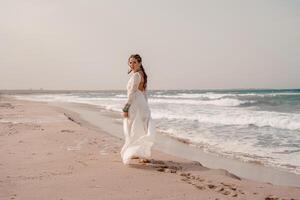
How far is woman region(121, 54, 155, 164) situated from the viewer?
669 cm

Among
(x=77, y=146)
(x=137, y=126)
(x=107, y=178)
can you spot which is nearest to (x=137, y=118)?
(x=137, y=126)

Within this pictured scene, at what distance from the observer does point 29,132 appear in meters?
10.9

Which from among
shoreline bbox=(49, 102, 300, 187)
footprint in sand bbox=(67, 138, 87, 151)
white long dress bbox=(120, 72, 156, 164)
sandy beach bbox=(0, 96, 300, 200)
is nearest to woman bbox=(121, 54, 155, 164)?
white long dress bbox=(120, 72, 156, 164)

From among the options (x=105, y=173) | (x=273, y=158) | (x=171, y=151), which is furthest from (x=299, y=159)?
(x=105, y=173)

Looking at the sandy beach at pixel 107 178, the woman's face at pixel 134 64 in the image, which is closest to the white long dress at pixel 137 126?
the woman's face at pixel 134 64

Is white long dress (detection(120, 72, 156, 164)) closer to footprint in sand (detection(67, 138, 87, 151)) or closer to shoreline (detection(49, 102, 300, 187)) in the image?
shoreline (detection(49, 102, 300, 187))

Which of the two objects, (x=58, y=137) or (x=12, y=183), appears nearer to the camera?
(x=12, y=183)

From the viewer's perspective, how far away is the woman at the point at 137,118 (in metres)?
6.69

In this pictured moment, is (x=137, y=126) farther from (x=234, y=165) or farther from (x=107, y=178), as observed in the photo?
(x=234, y=165)

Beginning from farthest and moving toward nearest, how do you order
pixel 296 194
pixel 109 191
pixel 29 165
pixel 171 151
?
1. pixel 171 151
2. pixel 29 165
3. pixel 296 194
4. pixel 109 191

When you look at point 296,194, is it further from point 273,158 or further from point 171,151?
point 171,151

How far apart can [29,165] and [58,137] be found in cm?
355

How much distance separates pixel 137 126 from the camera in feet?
22.3

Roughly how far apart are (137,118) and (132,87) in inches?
22.6
